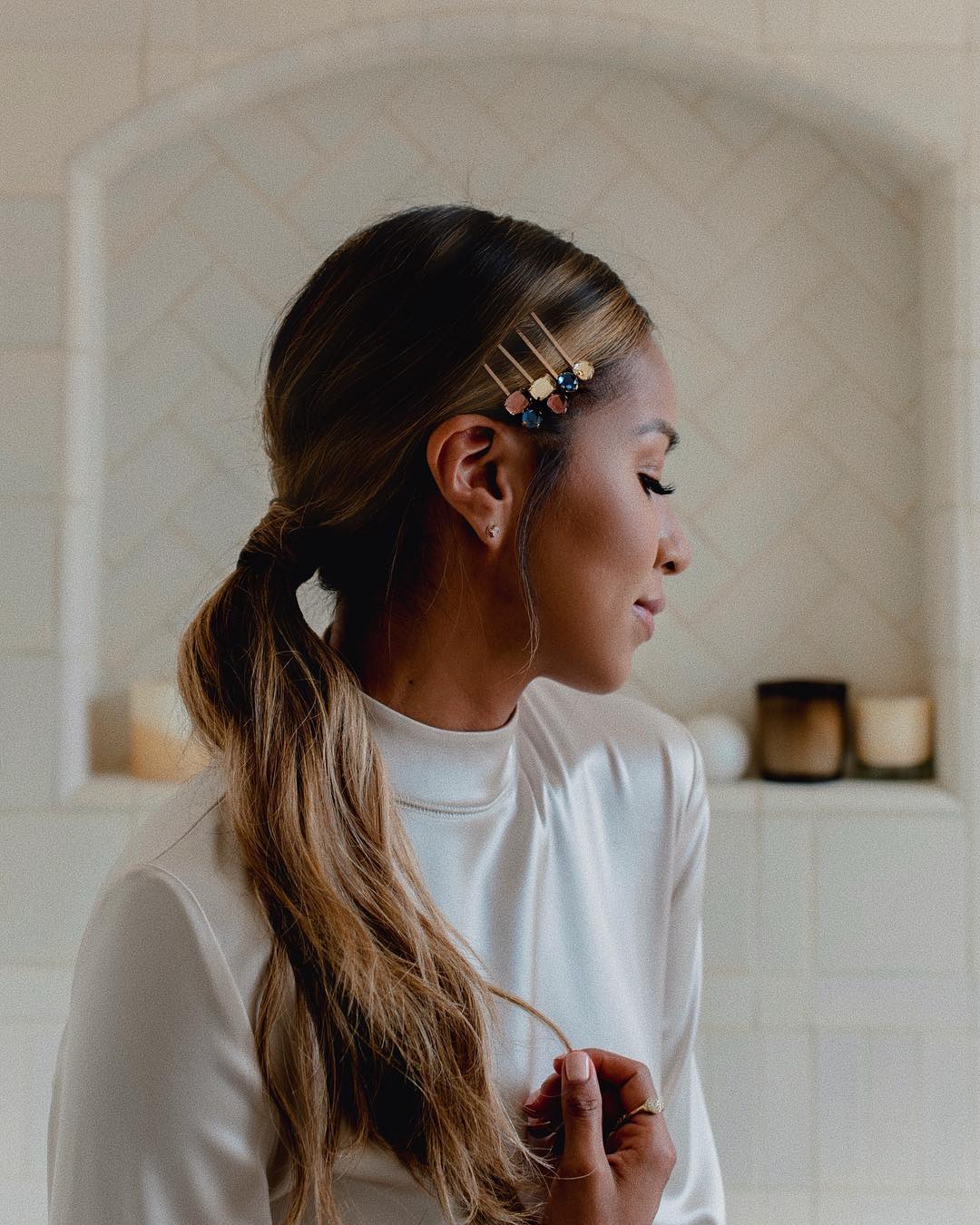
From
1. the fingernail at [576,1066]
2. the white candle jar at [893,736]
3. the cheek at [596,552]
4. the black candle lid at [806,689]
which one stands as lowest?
the fingernail at [576,1066]

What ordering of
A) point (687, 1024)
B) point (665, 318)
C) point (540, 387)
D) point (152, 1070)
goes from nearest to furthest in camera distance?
point (152, 1070) < point (540, 387) < point (687, 1024) < point (665, 318)

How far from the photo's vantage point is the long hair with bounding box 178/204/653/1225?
0.73 m

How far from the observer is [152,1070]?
2.22 ft

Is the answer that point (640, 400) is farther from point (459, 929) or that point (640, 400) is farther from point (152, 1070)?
point (152, 1070)

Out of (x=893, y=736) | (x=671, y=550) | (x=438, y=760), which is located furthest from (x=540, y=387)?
(x=893, y=736)

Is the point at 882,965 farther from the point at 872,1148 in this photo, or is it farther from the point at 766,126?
the point at 766,126

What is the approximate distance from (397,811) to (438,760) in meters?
0.06

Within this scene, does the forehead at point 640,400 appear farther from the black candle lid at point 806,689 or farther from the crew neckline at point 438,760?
the black candle lid at point 806,689

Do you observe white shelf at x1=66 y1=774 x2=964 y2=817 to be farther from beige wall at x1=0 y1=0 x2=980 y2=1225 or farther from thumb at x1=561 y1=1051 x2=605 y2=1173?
thumb at x1=561 y1=1051 x2=605 y2=1173

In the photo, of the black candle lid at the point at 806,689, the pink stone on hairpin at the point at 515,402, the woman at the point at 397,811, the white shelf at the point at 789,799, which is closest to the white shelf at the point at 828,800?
the white shelf at the point at 789,799

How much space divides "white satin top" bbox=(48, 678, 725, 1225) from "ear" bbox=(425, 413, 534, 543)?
0.16m

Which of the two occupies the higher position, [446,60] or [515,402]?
[446,60]

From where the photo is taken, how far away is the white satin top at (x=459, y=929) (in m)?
0.68

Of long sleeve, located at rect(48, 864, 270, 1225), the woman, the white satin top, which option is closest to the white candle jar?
the white satin top
